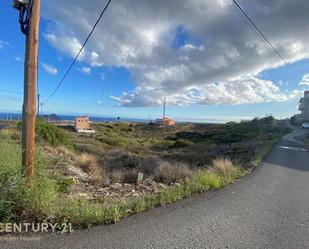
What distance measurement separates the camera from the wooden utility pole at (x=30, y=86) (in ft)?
19.0

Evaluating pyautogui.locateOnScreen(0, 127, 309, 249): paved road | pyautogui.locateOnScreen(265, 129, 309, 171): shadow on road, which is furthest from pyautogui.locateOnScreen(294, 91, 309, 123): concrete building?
pyautogui.locateOnScreen(0, 127, 309, 249): paved road

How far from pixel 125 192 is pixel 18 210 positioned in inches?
139

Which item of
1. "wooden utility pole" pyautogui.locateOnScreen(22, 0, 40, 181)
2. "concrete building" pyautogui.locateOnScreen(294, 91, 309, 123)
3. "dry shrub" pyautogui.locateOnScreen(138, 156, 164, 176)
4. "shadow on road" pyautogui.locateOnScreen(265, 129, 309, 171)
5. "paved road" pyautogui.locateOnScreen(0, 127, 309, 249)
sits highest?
"concrete building" pyautogui.locateOnScreen(294, 91, 309, 123)

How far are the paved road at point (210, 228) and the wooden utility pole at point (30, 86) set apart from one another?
1.94 meters

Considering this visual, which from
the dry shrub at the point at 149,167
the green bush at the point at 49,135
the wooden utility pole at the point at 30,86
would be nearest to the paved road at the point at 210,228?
the wooden utility pole at the point at 30,86

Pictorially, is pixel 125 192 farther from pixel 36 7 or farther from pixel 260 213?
pixel 36 7

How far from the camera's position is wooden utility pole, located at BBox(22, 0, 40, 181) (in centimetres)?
579

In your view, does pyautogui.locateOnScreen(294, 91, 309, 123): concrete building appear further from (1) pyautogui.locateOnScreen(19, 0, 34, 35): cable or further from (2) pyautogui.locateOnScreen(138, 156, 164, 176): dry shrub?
(1) pyautogui.locateOnScreen(19, 0, 34, 35): cable

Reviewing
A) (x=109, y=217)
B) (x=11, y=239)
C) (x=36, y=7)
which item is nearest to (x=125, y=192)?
(x=109, y=217)

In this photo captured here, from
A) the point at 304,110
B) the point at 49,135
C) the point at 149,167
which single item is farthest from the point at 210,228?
the point at 304,110

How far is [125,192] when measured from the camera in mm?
8258

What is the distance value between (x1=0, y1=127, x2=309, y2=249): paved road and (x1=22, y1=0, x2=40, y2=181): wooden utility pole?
6.35 feet

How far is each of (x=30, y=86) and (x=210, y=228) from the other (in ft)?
14.2

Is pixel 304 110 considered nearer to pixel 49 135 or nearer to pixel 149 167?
pixel 49 135
